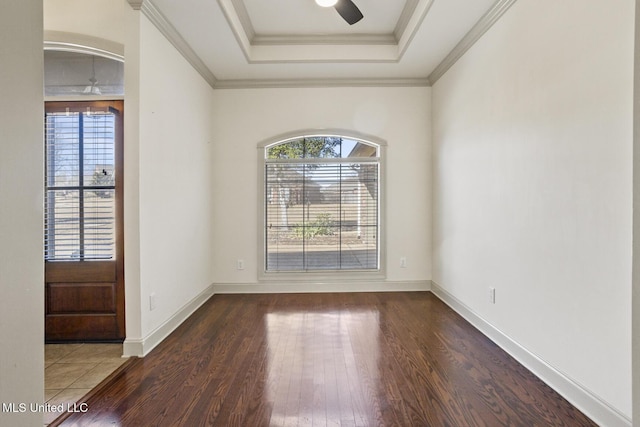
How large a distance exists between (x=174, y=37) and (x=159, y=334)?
2.64m

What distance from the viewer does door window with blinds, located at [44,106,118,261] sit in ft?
9.18

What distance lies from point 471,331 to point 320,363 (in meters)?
1.48

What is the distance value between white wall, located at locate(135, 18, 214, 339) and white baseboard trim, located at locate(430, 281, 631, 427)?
281 cm

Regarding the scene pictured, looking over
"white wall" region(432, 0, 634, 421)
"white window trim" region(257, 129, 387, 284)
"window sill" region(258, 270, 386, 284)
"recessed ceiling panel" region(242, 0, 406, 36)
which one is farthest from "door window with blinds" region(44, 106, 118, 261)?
"white wall" region(432, 0, 634, 421)

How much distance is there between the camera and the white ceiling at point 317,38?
2830 mm

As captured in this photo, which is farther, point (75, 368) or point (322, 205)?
point (322, 205)

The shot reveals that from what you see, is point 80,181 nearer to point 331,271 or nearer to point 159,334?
point 159,334

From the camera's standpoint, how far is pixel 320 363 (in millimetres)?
2459

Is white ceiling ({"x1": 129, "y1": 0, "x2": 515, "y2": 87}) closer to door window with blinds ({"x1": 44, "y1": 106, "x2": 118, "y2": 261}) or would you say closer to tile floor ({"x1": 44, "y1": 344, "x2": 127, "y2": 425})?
door window with blinds ({"x1": 44, "y1": 106, "x2": 118, "y2": 261})

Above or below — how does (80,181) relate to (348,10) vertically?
below

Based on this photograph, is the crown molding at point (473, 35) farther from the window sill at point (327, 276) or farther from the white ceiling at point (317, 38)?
the window sill at point (327, 276)

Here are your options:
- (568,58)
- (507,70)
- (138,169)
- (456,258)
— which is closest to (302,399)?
(138,169)

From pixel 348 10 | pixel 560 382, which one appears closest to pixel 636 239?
pixel 560 382

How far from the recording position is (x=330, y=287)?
4426mm
